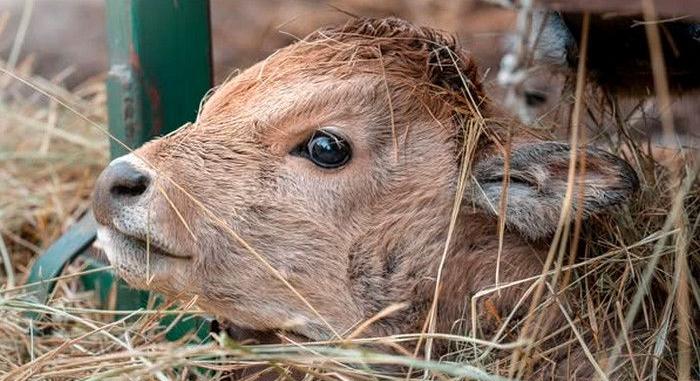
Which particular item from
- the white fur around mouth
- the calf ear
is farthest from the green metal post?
the calf ear

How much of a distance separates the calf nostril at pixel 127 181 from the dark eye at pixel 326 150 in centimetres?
51

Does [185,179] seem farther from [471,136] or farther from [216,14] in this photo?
[216,14]

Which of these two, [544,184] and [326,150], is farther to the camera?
[326,150]

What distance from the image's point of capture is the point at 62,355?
396cm

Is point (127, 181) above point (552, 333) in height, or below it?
above

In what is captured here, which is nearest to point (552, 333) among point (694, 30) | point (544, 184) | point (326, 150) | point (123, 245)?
point (544, 184)

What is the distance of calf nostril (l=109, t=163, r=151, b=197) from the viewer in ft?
11.7

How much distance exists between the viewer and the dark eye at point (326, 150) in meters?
3.72

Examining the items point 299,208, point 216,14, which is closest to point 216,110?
point 299,208

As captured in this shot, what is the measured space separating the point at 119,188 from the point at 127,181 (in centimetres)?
4

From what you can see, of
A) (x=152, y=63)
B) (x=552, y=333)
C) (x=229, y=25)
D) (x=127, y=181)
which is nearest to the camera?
(x=127, y=181)

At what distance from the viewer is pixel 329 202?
12.2 feet

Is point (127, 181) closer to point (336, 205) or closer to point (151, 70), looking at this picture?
point (336, 205)

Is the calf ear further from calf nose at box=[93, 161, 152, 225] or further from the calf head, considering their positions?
calf nose at box=[93, 161, 152, 225]
